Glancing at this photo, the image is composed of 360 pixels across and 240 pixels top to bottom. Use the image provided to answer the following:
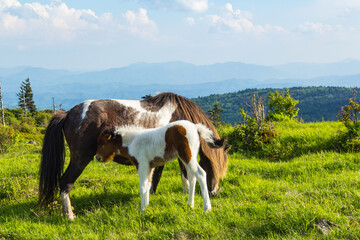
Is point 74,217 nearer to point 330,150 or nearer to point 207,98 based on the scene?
point 330,150

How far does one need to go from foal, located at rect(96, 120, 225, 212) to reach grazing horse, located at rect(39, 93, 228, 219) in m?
0.38

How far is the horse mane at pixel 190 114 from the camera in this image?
5451 mm

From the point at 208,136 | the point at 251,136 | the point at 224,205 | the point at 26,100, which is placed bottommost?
the point at 26,100

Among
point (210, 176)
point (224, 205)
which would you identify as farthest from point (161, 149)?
point (210, 176)

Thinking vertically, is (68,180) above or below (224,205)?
above

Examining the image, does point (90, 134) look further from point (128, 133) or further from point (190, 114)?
point (190, 114)

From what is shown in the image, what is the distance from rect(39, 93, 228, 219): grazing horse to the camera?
517 centimetres

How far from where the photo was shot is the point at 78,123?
5199mm

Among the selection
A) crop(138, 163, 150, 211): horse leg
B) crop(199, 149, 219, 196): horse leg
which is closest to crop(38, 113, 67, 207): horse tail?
crop(138, 163, 150, 211): horse leg

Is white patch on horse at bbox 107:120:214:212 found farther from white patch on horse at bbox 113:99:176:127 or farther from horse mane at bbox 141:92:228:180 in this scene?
horse mane at bbox 141:92:228:180

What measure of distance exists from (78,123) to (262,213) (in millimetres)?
3381

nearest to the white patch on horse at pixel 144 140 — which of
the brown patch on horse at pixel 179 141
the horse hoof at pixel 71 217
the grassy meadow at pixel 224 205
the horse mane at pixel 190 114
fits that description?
the brown patch on horse at pixel 179 141

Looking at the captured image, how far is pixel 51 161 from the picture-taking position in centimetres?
541

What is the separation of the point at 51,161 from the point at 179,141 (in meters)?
2.68
